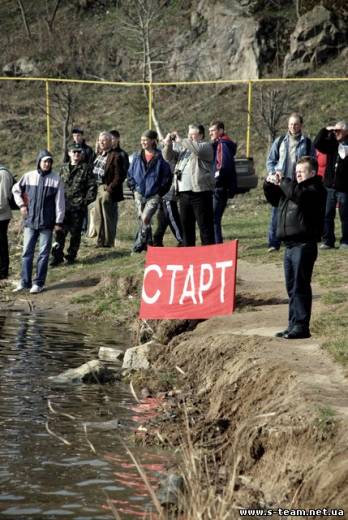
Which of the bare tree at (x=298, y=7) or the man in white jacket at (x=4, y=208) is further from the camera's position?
the bare tree at (x=298, y=7)

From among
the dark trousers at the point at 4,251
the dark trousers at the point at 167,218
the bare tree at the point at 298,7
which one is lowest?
the dark trousers at the point at 4,251

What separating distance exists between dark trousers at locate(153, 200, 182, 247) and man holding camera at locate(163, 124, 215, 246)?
217 cm

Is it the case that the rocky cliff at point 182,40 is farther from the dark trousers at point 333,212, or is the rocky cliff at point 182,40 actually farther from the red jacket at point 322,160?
the dark trousers at point 333,212

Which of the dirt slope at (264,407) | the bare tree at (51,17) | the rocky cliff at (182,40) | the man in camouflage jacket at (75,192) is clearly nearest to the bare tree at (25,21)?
the rocky cliff at (182,40)

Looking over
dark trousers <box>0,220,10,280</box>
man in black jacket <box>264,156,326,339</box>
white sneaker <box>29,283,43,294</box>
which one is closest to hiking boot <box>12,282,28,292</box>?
white sneaker <box>29,283,43,294</box>

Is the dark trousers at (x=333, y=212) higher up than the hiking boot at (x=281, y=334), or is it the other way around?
the dark trousers at (x=333, y=212)

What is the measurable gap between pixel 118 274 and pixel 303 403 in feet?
28.0

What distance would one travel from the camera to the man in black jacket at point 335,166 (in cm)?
1622

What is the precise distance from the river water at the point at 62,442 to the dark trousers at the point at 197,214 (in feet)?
7.16

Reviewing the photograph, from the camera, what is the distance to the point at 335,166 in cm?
1669

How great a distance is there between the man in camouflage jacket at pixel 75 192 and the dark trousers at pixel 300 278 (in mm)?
7800

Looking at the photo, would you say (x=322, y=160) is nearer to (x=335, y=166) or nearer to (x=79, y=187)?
(x=335, y=166)

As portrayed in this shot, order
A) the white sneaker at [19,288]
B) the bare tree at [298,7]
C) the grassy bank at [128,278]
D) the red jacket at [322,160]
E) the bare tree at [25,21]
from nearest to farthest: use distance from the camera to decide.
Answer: the grassy bank at [128,278], the red jacket at [322,160], the white sneaker at [19,288], the bare tree at [298,7], the bare tree at [25,21]

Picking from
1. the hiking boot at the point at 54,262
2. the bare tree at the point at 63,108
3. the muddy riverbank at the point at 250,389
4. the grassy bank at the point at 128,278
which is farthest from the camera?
the bare tree at the point at 63,108
